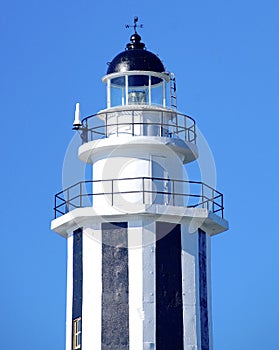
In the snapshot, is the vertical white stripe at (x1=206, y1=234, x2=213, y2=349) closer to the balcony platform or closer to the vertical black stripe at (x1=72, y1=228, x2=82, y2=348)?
the balcony platform

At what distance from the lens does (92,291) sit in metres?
28.9

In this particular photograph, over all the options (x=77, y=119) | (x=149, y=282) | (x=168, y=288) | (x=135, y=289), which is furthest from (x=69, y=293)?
(x=77, y=119)

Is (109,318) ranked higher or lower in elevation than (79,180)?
lower

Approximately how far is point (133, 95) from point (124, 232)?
3.50 metres

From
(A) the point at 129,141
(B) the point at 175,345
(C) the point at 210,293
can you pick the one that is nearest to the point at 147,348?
(B) the point at 175,345

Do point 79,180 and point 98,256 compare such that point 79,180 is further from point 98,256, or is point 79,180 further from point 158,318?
point 158,318

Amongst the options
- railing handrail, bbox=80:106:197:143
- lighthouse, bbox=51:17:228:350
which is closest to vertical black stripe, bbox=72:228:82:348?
lighthouse, bbox=51:17:228:350

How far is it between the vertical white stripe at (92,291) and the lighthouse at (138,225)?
0.9 inches

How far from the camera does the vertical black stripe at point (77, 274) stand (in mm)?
29312

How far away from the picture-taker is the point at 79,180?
29766 mm

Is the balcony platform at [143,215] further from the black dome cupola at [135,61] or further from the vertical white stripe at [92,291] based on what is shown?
the black dome cupola at [135,61]

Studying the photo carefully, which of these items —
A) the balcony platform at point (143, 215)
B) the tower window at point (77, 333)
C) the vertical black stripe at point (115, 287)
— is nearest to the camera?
the vertical black stripe at point (115, 287)

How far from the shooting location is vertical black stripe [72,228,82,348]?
29312mm

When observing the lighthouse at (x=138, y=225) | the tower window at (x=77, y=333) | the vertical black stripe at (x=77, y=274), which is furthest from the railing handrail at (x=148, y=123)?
the tower window at (x=77, y=333)
